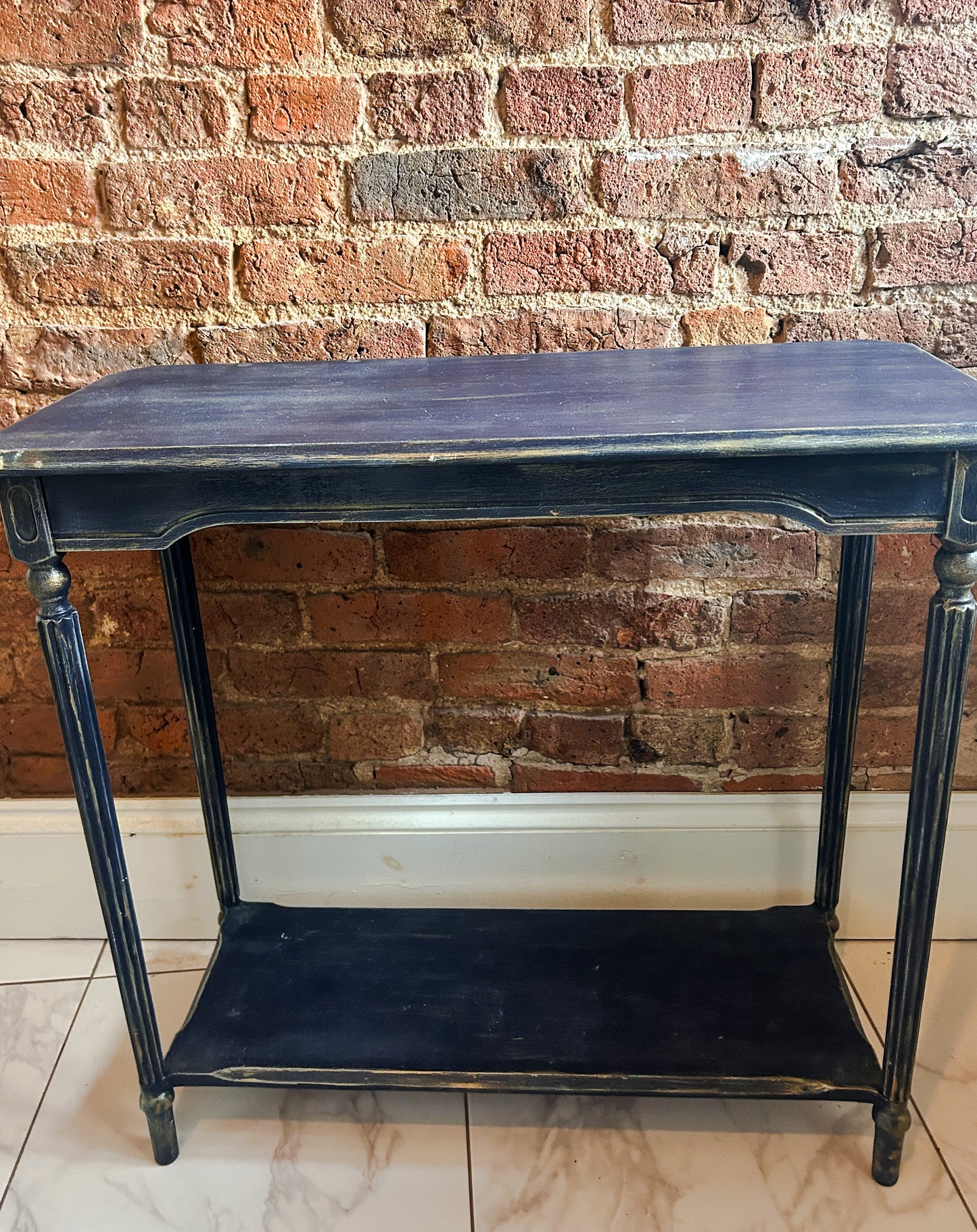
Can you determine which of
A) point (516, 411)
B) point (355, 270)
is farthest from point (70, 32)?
point (516, 411)

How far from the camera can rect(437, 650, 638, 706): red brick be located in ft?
5.18

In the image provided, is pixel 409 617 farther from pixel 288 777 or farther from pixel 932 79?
pixel 932 79

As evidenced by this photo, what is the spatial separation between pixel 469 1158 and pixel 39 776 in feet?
3.10

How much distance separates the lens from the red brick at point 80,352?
1435 mm

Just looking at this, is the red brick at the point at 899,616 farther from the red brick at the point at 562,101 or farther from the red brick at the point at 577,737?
the red brick at the point at 562,101

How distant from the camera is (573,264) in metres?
1.38

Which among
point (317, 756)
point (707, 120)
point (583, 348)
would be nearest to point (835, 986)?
point (317, 756)

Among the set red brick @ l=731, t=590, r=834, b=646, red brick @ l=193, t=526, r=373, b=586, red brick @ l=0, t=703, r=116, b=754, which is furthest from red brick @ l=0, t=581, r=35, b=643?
red brick @ l=731, t=590, r=834, b=646

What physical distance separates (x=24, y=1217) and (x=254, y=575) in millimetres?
913

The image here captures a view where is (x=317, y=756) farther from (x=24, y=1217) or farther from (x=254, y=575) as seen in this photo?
(x=24, y=1217)

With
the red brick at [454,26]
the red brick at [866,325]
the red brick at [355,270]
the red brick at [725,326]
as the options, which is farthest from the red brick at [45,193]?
the red brick at [866,325]

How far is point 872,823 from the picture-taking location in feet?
5.36

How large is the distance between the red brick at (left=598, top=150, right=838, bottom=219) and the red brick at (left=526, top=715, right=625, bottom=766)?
772 mm

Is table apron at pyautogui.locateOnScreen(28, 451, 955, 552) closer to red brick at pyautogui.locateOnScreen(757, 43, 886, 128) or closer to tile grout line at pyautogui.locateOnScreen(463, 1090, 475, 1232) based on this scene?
red brick at pyautogui.locateOnScreen(757, 43, 886, 128)
